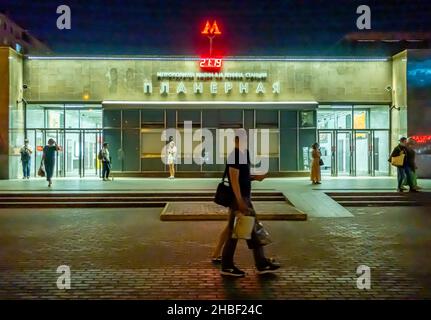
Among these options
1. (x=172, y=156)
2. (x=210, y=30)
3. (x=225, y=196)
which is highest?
(x=210, y=30)

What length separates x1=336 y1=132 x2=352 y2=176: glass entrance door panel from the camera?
2458 centimetres

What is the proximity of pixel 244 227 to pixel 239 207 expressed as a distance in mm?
271

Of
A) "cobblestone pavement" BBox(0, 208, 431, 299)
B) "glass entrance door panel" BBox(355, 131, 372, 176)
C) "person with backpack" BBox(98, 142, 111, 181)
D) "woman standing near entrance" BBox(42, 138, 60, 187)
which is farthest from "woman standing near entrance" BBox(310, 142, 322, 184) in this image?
"woman standing near entrance" BBox(42, 138, 60, 187)

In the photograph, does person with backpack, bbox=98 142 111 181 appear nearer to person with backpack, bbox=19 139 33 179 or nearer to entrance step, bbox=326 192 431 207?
person with backpack, bbox=19 139 33 179

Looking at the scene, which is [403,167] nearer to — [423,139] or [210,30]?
[423,139]

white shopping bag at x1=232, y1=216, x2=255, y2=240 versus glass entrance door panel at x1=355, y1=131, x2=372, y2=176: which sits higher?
glass entrance door panel at x1=355, y1=131, x2=372, y2=176

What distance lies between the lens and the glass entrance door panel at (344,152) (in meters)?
24.6

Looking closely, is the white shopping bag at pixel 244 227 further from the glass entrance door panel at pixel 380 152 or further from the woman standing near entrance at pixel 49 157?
the glass entrance door panel at pixel 380 152

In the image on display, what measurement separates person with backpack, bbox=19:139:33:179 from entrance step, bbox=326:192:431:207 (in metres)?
13.5

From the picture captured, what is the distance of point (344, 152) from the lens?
80.7 feet

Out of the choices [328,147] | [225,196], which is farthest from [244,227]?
[328,147]

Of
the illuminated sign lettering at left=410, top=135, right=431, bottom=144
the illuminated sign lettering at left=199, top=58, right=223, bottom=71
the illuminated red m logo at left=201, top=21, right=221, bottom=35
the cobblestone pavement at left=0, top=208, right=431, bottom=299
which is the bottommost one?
the cobblestone pavement at left=0, top=208, right=431, bottom=299
